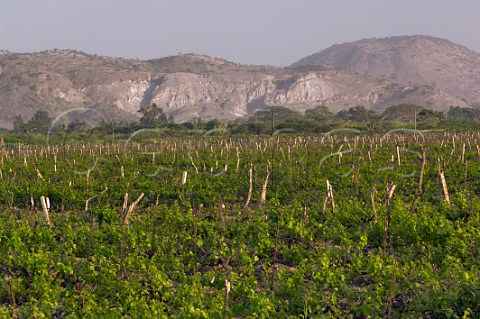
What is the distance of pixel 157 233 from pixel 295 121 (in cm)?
4851

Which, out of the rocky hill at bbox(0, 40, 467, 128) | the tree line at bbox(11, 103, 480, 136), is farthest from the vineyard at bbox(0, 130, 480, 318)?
the rocky hill at bbox(0, 40, 467, 128)

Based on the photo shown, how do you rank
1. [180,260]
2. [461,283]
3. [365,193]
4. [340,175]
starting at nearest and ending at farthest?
1. [461,283]
2. [180,260]
3. [365,193]
4. [340,175]

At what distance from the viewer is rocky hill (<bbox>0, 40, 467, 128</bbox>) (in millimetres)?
129750

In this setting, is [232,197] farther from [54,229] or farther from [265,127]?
[265,127]

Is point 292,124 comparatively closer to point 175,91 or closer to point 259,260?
point 259,260

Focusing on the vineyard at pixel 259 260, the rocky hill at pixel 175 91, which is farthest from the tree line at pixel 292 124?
the rocky hill at pixel 175 91

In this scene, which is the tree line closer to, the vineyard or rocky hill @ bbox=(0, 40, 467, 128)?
the vineyard

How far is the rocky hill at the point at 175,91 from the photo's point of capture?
129750 millimetres

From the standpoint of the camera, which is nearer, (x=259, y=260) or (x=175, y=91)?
(x=259, y=260)

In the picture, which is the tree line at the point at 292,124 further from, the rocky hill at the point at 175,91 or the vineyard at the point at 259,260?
the rocky hill at the point at 175,91

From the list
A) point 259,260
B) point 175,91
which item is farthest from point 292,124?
point 175,91

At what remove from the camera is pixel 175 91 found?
146m

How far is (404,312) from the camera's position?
6426 mm

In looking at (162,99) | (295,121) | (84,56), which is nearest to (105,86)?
(162,99)
